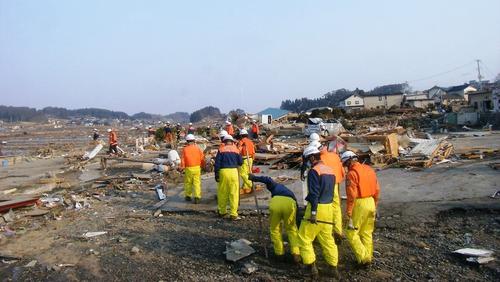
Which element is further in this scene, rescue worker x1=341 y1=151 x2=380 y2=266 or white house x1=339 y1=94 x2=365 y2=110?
white house x1=339 y1=94 x2=365 y2=110

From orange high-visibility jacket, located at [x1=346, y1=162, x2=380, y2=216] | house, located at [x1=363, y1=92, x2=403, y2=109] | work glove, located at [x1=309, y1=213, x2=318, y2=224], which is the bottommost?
work glove, located at [x1=309, y1=213, x2=318, y2=224]

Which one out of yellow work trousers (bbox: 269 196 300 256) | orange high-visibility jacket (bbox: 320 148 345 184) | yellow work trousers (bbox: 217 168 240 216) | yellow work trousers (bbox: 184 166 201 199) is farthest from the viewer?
yellow work trousers (bbox: 184 166 201 199)

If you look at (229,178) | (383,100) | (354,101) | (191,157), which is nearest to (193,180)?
(191,157)

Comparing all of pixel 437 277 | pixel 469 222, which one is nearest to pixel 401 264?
pixel 437 277

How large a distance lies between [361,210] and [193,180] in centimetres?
538

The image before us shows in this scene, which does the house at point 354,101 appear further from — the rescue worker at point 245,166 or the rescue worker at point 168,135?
the rescue worker at point 245,166

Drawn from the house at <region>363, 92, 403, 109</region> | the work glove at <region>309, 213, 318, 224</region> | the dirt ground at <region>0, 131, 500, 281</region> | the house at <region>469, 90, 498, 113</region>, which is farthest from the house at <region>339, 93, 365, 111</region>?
the work glove at <region>309, 213, 318, 224</region>

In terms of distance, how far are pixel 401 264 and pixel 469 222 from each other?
2407 millimetres

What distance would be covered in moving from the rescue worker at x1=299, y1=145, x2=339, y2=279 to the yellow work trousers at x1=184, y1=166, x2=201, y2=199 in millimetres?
4809

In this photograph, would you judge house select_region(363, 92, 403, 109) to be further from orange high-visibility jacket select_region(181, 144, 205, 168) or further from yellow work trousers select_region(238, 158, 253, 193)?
orange high-visibility jacket select_region(181, 144, 205, 168)

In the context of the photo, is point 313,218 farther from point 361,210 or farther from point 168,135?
point 168,135

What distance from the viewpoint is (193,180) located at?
10320mm

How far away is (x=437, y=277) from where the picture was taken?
5.69 meters

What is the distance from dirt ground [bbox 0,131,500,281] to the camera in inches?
243
